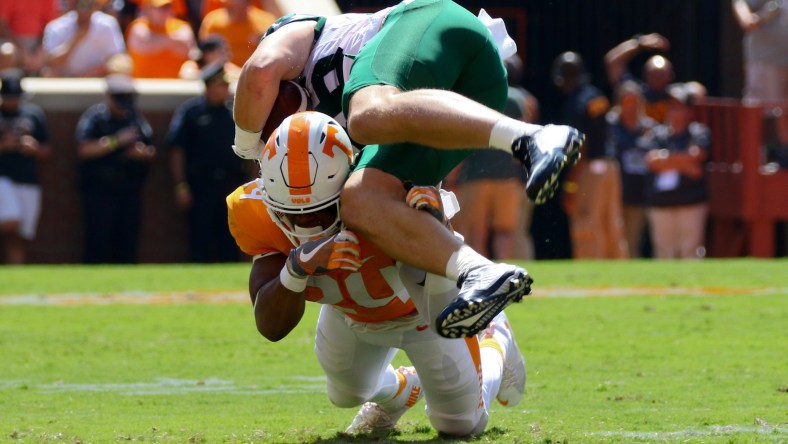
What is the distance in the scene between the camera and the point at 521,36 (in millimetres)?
15125

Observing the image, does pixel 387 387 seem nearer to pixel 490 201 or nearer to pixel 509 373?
pixel 509 373

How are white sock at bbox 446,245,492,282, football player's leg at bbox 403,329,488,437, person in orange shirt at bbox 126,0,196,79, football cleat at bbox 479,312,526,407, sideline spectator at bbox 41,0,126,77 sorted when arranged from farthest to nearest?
person in orange shirt at bbox 126,0,196,79 → sideline spectator at bbox 41,0,126,77 → football cleat at bbox 479,312,526,407 → football player's leg at bbox 403,329,488,437 → white sock at bbox 446,245,492,282

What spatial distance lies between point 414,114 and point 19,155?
818cm

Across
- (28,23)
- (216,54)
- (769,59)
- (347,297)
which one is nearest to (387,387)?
(347,297)

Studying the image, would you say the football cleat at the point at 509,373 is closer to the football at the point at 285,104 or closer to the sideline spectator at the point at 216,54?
the football at the point at 285,104

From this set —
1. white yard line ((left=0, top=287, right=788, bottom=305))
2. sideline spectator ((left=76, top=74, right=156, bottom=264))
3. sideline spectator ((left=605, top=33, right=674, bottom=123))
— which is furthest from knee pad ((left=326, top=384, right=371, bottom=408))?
sideline spectator ((left=605, top=33, right=674, bottom=123))

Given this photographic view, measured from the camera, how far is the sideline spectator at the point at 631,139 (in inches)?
496

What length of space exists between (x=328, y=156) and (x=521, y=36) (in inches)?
417

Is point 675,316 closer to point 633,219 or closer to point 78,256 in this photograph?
point 633,219

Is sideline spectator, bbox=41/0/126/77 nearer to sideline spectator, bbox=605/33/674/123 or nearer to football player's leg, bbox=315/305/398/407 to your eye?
sideline spectator, bbox=605/33/674/123

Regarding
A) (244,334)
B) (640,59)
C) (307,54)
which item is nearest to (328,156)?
(307,54)

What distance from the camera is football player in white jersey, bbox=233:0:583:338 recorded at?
4.36 metres

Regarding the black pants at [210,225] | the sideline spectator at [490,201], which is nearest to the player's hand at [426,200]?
the sideline spectator at [490,201]

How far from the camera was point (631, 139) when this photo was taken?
41.7ft
